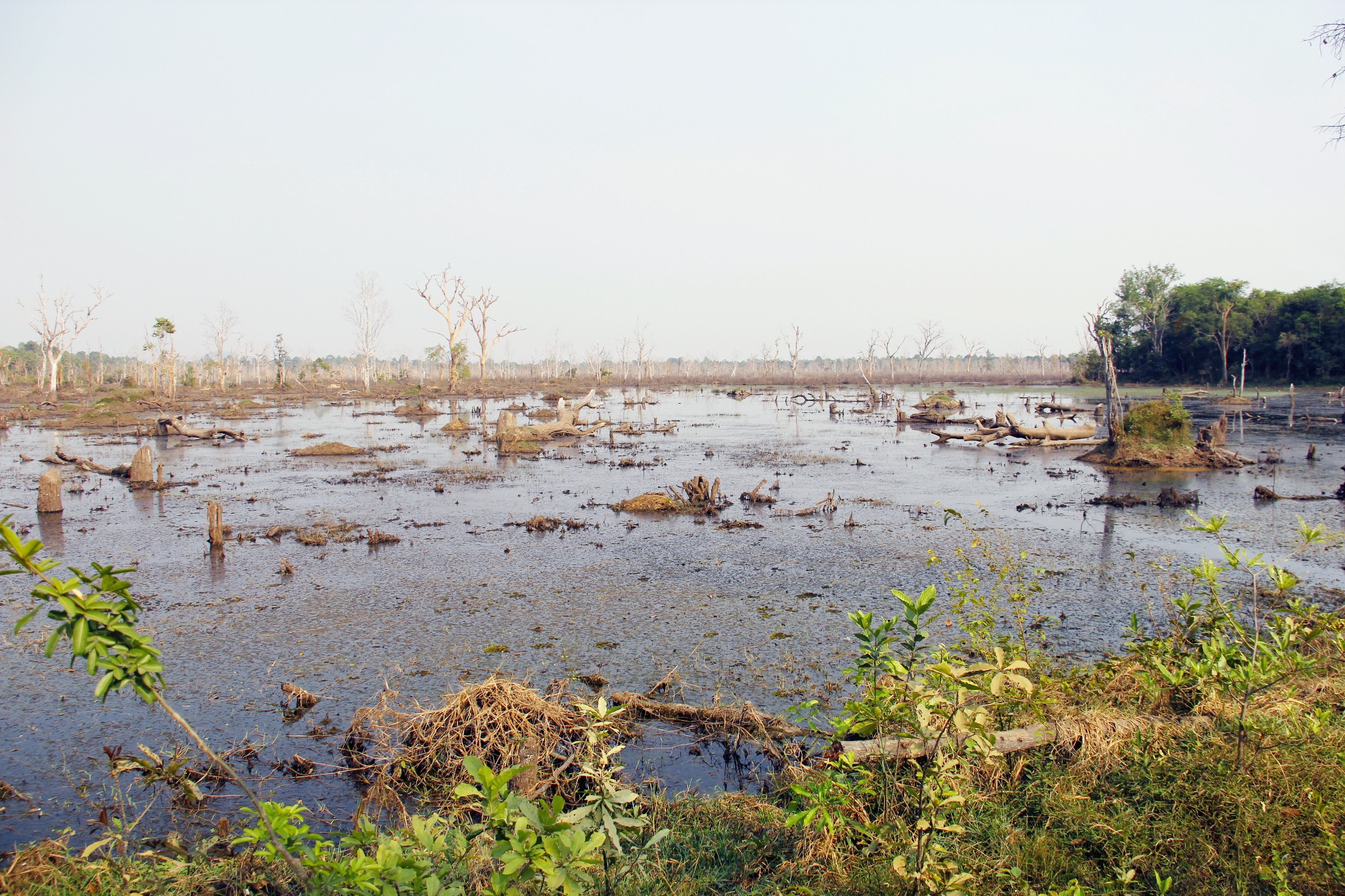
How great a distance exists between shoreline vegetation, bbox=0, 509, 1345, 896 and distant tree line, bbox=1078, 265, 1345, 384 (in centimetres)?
4099

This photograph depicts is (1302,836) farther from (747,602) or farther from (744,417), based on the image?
(744,417)

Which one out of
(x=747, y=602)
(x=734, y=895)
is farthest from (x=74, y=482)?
(x=734, y=895)

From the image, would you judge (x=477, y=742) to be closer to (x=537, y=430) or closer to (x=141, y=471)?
(x=141, y=471)

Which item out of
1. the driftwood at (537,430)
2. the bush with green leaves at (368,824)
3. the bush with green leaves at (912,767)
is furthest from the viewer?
the driftwood at (537,430)

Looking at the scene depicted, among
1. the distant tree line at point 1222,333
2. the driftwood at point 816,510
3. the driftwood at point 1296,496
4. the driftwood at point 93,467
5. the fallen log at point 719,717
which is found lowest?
the fallen log at point 719,717

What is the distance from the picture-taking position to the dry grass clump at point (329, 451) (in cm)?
2456

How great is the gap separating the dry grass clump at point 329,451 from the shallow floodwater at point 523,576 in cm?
109

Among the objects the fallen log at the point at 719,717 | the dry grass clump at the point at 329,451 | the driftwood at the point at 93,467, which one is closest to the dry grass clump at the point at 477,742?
the fallen log at the point at 719,717

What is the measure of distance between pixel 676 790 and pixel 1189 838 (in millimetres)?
2869

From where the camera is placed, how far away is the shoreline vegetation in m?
2.86

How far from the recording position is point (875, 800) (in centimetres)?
430

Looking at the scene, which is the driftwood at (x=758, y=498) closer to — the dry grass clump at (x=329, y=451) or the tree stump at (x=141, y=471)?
the tree stump at (x=141, y=471)

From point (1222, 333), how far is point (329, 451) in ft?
179

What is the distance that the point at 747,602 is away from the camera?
924 cm
